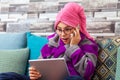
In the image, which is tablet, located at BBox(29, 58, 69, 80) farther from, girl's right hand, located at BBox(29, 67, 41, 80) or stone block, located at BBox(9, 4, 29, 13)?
stone block, located at BBox(9, 4, 29, 13)

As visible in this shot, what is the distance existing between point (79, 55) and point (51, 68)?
22 centimetres

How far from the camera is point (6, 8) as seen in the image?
2352mm

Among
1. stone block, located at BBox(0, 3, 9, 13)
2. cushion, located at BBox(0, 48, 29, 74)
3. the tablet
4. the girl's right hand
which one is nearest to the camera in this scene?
the tablet

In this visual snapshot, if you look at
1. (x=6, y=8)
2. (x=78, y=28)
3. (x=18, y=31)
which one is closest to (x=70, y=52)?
(x=78, y=28)

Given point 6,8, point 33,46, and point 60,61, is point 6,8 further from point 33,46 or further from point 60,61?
point 60,61

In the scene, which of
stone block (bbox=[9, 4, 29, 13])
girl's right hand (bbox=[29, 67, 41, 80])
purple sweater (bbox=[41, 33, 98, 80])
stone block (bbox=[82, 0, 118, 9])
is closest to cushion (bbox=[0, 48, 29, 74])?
purple sweater (bbox=[41, 33, 98, 80])

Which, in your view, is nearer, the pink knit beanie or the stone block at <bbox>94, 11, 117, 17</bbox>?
the pink knit beanie

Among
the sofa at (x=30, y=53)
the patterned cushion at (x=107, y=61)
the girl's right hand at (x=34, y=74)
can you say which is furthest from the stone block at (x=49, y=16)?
the girl's right hand at (x=34, y=74)

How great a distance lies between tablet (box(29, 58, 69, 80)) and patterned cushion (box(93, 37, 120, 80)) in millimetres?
283

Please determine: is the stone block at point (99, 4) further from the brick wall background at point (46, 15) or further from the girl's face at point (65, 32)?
the girl's face at point (65, 32)

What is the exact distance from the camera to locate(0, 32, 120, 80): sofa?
5.33 feet

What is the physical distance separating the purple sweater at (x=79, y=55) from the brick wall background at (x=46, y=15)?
0.43m

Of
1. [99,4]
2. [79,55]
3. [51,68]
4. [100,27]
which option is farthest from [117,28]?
[51,68]

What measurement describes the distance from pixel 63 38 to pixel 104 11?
0.58m
